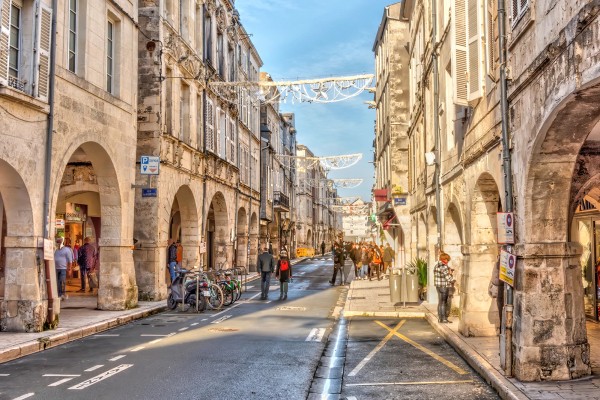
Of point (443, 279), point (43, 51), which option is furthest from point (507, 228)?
point (43, 51)

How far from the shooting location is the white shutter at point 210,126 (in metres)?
25.3

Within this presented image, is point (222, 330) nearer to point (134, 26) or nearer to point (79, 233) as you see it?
point (134, 26)

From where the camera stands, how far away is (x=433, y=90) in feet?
54.9

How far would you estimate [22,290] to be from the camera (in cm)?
1215

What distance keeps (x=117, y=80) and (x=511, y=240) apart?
474 inches

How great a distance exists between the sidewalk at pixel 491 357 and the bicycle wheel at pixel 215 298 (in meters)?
3.47

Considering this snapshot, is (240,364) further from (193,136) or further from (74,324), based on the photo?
(193,136)

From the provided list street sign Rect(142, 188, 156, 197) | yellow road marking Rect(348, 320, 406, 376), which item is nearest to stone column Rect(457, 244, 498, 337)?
yellow road marking Rect(348, 320, 406, 376)

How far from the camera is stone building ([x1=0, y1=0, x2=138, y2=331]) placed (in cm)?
1193

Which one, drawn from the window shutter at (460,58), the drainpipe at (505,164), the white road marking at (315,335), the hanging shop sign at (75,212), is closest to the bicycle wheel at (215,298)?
the white road marking at (315,335)

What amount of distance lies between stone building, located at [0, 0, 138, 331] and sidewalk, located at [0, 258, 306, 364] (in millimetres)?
518

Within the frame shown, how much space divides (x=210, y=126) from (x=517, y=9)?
1879 centimetres

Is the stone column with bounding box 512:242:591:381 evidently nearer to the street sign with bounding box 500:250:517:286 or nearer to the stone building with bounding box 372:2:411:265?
the street sign with bounding box 500:250:517:286

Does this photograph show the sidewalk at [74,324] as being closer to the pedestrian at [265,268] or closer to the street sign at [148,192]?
the street sign at [148,192]
